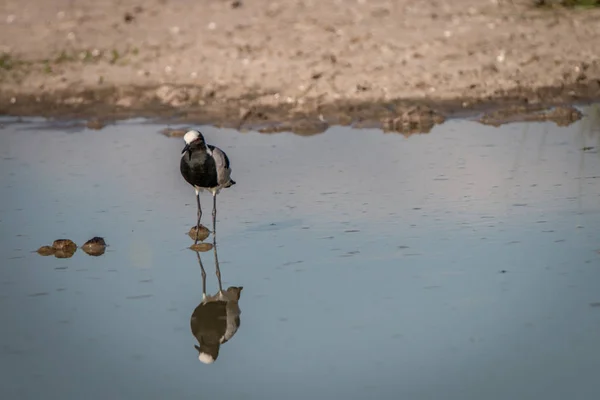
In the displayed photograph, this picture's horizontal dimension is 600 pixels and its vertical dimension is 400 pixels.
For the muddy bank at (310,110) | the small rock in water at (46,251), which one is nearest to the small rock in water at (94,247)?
the small rock in water at (46,251)

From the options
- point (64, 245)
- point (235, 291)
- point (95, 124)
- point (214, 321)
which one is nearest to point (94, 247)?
point (64, 245)

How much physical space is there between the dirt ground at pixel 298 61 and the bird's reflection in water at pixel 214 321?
6.27 metres

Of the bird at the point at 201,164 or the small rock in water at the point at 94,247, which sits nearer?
the small rock in water at the point at 94,247

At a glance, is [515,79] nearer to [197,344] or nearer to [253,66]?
[253,66]

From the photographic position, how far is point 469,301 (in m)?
7.84

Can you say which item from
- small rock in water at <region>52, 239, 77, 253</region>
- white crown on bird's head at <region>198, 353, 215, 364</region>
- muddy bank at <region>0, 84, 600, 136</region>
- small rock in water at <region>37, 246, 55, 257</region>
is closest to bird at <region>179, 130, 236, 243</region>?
small rock in water at <region>52, 239, 77, 253</region>

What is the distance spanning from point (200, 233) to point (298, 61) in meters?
6.59

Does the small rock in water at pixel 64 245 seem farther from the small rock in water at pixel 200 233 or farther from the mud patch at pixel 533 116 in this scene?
the mud patch at pixel 533 116

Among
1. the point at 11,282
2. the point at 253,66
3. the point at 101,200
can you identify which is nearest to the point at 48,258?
the point at 11,282

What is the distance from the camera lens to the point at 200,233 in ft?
33.5

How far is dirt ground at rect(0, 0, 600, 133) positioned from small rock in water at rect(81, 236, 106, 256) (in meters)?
5.21

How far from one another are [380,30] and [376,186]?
6078mm

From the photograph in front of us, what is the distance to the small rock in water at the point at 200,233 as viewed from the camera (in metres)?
10.2

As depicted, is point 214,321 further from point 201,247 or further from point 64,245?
point 64,245
